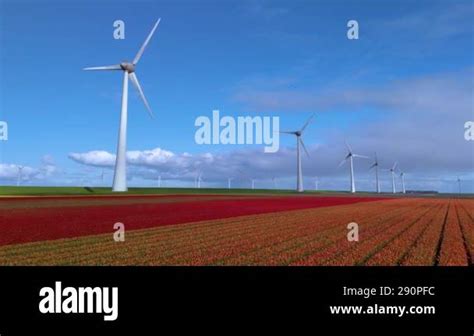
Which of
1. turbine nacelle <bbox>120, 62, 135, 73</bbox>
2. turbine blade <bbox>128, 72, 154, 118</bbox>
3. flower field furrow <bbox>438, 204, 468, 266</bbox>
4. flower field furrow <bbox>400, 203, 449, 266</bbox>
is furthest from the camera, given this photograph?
turbine nacelle <bbox>120, 62, 135, 73</bbox>

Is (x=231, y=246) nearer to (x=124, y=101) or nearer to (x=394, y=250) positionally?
(x=394, y=250)

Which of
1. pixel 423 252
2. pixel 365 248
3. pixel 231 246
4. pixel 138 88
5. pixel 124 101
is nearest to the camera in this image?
pixel 423 252

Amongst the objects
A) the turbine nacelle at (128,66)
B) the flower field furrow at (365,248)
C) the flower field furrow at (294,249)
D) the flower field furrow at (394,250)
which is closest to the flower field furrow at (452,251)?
the flower field furrow at (394,250)

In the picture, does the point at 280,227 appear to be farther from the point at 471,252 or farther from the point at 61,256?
the point at 61,256

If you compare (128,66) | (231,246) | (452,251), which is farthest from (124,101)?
(452,251)

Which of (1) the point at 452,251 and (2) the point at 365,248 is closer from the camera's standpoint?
(1) the point at 452,251

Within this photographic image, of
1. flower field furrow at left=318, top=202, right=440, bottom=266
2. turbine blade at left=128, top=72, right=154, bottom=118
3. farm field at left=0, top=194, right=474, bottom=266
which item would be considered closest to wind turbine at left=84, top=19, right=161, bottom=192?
turbine blade at left=128, top=72, right=154, bottom=118

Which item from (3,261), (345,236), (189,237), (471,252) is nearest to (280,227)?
(345,236)

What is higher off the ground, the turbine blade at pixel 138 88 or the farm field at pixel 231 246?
the turbine blade at pixel 138 88

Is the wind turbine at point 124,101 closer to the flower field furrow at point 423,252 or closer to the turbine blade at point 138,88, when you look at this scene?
the turbine blade at point 138,88

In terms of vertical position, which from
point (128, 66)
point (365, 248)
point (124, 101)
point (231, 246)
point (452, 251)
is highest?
point (128, 66)

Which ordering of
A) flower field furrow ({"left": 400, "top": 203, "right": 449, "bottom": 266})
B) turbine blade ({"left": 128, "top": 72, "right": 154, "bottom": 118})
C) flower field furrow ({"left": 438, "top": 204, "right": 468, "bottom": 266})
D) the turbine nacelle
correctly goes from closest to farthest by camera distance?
flower field furrow ({"left": 400, "top": 203, "right": 449, "bottom": 266}) → flower field furrow ({"left": 438, "top": 204, "right": 468, "bottom": 266}) → turbine blade ({"left": 128, "top": 72, "right": 154, "bottom": 118}) → the turbine nacelle

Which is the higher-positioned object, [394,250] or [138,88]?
[138,88]

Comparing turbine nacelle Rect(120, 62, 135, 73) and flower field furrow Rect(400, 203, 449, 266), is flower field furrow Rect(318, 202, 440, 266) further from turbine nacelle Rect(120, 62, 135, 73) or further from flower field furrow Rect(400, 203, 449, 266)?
turbine nacelle Rect(120, 62, 135, 73)
